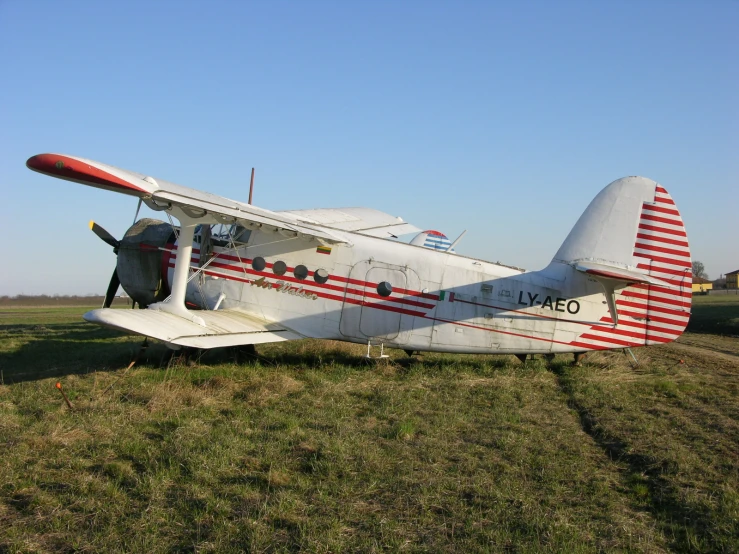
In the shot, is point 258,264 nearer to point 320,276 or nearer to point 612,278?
point 320,276

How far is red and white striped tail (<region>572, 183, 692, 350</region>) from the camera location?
9938 millimetres

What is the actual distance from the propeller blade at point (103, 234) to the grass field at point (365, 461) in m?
3.38

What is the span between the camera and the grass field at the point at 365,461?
399cm

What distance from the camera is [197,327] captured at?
9023 millimetres

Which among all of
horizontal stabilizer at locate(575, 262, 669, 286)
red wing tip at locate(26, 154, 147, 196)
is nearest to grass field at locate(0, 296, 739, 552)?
horizontal stabilizer at locate(575, 262, 669, 286)

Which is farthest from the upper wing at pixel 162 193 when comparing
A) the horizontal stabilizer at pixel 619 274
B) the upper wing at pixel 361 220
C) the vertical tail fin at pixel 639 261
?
the vertical tail fin at pixel 639 261

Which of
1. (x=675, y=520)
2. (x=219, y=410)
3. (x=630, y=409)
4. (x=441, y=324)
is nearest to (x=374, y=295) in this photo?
(x=441, y=324)

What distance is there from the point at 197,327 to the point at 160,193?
7.47ft

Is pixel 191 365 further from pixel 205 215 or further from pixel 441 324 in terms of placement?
pixel 441 324

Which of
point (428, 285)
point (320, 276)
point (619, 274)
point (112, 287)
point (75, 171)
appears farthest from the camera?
Answer: point (112, 287)

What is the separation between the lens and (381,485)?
484cm

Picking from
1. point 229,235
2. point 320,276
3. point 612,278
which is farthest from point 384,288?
point 612,278

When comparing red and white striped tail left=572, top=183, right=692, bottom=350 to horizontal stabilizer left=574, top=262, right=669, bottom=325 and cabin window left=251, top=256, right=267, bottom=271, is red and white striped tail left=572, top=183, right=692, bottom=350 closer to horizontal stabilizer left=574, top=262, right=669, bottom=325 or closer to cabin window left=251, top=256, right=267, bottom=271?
horizontal stabilizer left=574, top=262, right=669, bottom=325

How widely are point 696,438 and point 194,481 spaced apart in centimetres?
552
